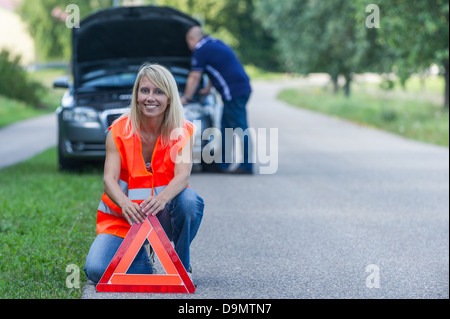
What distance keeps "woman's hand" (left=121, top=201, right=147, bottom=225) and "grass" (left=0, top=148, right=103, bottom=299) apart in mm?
550

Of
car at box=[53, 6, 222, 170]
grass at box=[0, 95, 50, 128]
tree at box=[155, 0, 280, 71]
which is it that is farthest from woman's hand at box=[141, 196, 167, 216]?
tree at box=[155, 0, 280, 71]

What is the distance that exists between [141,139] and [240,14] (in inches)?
2958

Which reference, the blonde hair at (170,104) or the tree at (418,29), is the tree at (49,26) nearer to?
the tree at (418,29)

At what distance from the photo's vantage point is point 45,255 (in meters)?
5.46

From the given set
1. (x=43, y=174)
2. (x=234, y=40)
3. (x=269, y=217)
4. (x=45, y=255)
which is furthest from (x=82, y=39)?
(x=234, y=40)

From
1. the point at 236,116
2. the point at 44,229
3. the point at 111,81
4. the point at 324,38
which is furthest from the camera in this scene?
the point at 324,38

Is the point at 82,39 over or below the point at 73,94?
over

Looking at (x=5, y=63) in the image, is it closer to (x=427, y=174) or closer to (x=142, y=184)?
(x=427, y=174)

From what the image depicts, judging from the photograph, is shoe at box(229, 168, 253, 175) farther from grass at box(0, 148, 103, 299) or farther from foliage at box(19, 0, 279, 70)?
foliage at box(19, 0, 279, 70)

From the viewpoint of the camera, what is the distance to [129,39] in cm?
1104

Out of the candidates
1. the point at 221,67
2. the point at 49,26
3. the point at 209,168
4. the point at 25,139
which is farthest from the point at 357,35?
the point at 49,26

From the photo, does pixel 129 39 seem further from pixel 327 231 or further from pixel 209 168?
pixel 327 231

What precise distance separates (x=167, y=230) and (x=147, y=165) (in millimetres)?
440
